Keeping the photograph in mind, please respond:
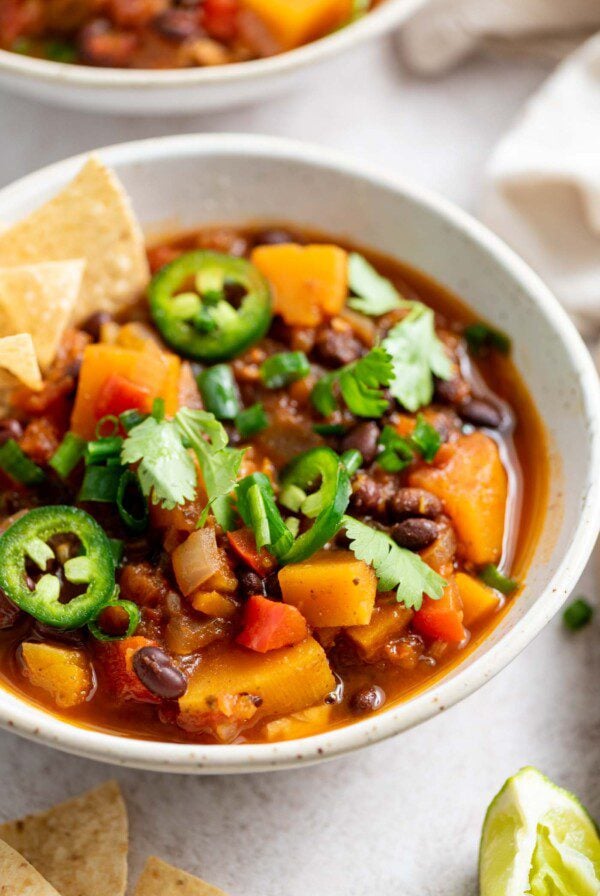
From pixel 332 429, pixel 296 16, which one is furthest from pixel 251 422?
pixel 296 16

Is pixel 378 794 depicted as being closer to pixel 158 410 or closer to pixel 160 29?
pixel 158 410

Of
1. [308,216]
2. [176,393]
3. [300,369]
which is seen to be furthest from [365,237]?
[176,393]

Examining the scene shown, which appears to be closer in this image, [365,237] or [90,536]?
[90,536]

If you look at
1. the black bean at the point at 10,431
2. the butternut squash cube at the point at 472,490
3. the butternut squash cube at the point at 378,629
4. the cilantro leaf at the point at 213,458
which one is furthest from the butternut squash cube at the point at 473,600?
the black bean at the point at 10,431

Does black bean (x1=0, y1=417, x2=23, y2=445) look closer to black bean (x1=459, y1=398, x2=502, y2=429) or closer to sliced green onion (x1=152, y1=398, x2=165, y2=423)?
sliced green onion (x1=152, y1=398, x2=165, y2=423)

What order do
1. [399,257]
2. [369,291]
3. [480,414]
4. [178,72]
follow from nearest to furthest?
[480,414]
[369,291]
[399,257]
[178,72]

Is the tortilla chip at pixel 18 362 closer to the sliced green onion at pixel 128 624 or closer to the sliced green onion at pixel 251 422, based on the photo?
the sliced green onion at pixel 251 422

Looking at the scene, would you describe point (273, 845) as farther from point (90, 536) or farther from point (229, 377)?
point (229, 377)
